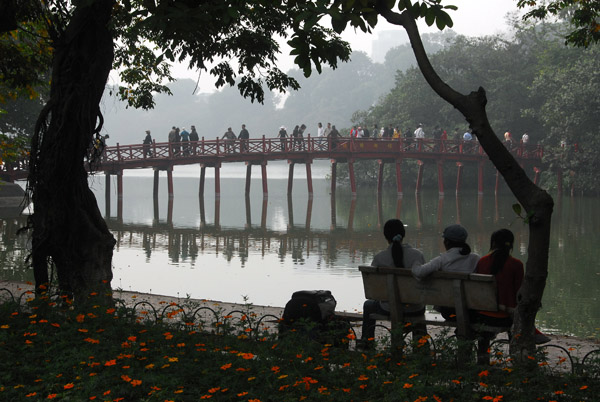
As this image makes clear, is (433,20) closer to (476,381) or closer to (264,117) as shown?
(476,381)

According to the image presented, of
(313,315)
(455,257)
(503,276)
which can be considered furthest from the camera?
(313,315)

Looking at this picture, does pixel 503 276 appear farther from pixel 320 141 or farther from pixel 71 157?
pixel 320 141

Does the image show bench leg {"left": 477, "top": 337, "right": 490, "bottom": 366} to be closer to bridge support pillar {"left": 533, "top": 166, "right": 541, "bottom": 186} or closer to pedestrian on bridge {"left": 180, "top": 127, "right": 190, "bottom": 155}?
pedestrian on bridge {"left": 180, "top": 127, "right": 190, "bottom": 155}

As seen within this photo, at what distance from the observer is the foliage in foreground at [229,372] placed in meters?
4.10

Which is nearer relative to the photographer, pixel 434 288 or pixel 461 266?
pixel 434 288

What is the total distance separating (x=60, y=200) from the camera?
6883mm

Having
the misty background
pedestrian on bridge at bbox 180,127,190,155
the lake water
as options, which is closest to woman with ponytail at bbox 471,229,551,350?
the lake water

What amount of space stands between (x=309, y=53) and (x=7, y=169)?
22.8m

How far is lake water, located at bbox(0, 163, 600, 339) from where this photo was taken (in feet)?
37.1

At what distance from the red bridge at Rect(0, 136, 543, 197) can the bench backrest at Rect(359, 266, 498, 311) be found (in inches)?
971

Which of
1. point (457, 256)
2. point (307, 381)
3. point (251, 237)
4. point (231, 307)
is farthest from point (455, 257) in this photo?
point (251, 237)

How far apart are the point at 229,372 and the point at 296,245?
13453 mm

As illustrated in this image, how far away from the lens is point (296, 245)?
707 inches

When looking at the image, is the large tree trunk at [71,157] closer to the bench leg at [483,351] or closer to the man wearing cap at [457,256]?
the man wearing cap at [457,256]
